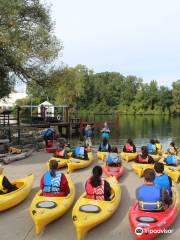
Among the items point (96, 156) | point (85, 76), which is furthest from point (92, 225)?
point (85, 76)

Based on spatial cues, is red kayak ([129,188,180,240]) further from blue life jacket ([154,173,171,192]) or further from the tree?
the tree

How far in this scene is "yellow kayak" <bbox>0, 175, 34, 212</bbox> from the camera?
9.08 meters

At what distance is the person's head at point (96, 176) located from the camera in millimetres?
8352

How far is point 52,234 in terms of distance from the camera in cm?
785

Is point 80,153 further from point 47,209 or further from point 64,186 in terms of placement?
point 47,209

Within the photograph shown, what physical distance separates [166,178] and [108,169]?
4791mm

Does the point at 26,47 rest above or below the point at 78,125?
above

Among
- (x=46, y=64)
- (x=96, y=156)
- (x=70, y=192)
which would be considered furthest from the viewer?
(x=46, y=64)

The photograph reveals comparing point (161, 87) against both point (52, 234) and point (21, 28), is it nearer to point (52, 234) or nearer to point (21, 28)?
point (21, 28)

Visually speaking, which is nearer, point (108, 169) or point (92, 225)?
point (92, 225)

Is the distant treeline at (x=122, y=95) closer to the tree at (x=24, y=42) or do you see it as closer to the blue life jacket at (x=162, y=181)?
the tree at (x=24, y=42)

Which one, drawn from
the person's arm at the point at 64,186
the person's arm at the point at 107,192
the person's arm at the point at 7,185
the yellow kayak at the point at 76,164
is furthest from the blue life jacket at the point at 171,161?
the person's arm at the point at 7,185

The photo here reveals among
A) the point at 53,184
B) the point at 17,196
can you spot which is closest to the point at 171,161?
the point at 53,184

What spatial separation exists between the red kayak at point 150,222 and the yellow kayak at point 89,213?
0.69 meters
